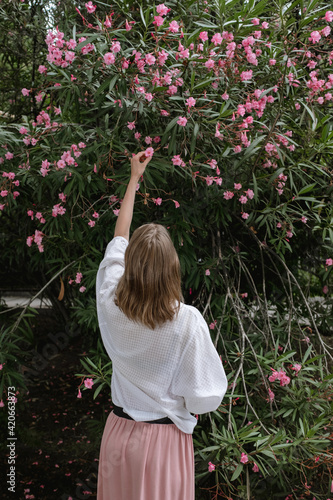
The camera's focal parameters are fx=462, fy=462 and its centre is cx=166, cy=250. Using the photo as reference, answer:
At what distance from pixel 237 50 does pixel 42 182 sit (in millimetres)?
1176

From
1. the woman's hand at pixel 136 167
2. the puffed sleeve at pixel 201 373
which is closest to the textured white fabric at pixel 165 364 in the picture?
the puffed sleeve at pixel 201 373

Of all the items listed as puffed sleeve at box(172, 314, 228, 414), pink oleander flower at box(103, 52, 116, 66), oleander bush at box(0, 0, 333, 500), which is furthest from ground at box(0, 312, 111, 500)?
pink oleander flower at box(103, 52, 116, 66)

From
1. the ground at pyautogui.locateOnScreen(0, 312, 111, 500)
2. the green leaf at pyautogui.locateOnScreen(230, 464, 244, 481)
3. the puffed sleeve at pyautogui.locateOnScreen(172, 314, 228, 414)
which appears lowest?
the ground at pyautogui.locateOnScreen(0, 312, 111, 500)

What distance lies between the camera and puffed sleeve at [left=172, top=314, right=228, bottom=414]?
4.31 feet

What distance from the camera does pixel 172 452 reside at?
1459 mm

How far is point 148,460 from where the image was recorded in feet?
4.74

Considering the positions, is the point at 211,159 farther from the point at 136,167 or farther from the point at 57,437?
the point at 57,437

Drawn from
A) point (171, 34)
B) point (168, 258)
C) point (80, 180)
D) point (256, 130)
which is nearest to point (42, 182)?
point (80, 180)

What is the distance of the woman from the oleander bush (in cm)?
55

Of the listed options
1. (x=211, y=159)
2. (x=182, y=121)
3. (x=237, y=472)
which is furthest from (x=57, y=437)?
(x=182, y=121)

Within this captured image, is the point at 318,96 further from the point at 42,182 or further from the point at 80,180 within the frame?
the point at 42,182

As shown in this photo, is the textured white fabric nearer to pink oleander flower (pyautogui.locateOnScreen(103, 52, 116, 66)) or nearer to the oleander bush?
the oleander bush

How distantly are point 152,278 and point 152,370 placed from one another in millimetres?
284

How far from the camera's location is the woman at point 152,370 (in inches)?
50.7
